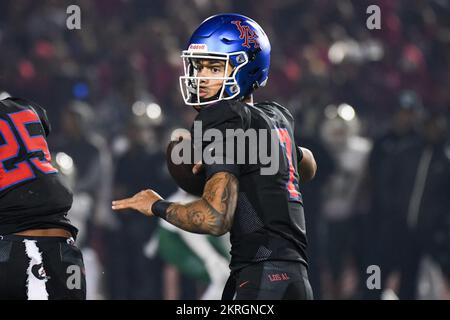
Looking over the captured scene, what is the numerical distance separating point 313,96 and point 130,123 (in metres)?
1.84

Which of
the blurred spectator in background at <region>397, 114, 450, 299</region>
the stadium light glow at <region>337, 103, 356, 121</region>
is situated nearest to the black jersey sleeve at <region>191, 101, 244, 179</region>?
the blurred spectator in background at <region>397, 114, 450, 299</region>

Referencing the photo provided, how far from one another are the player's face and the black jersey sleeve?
33 centimetres

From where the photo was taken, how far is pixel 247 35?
5305mm

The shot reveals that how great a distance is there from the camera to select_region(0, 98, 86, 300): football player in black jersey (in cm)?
544

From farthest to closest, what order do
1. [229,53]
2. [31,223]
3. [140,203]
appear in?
[31,223], [229,53], [140,203]

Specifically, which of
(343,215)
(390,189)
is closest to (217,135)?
(390,189)

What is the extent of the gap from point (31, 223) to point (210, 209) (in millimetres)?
1131

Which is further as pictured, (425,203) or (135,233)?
(135,233)

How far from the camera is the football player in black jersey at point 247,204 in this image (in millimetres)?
4766

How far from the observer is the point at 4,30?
13.3 m

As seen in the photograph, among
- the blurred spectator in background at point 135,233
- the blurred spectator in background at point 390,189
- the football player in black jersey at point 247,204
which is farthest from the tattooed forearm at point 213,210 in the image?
the blurred spectator in background at point 135,233

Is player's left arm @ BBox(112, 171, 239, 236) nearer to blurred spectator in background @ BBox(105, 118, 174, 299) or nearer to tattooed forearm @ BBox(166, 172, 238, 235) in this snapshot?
tattooed forearm @ BBox(166, 172, 238, 235)

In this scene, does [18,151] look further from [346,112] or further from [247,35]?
[346,112]
